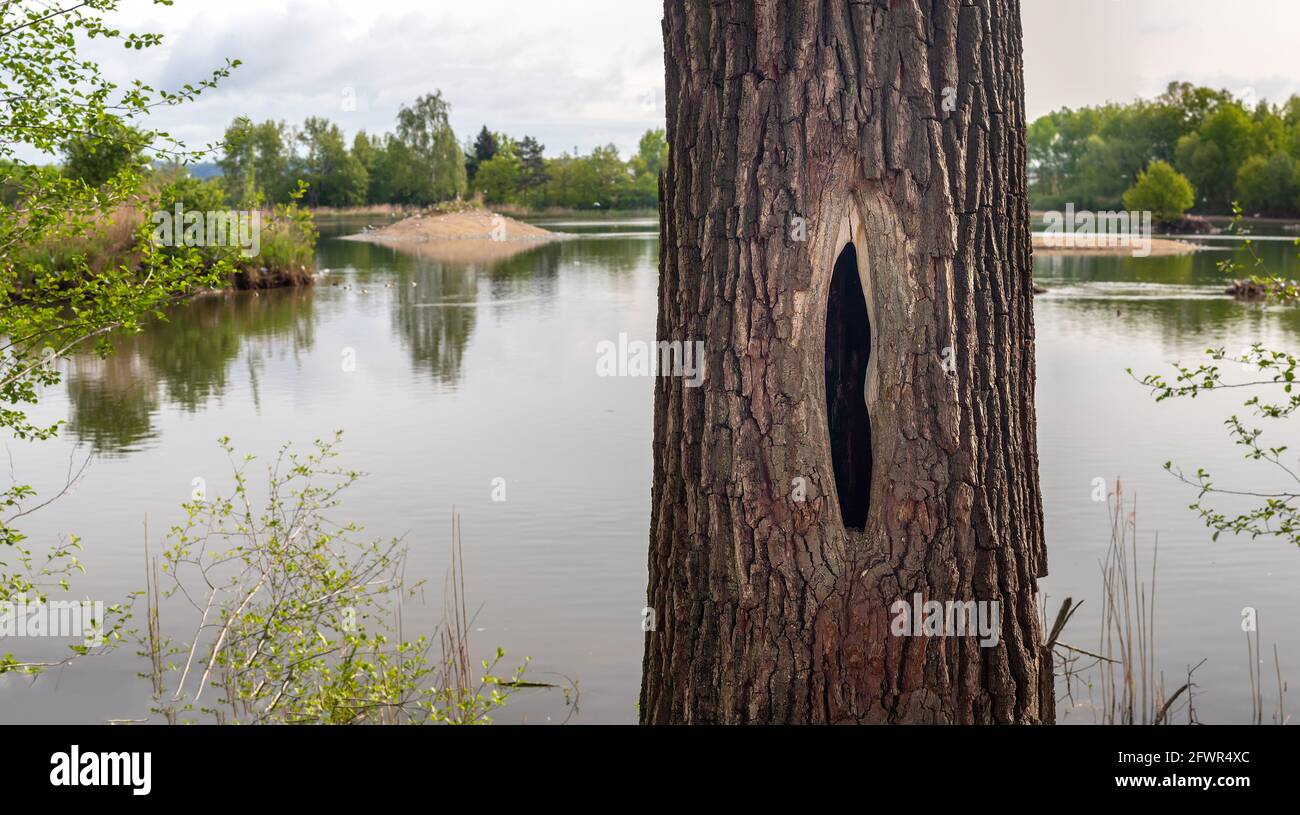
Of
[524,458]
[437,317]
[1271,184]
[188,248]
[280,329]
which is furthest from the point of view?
[1271,184]

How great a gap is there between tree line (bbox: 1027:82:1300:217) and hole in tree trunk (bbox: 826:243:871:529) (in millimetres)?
59084

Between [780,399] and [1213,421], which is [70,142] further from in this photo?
[1213,421]

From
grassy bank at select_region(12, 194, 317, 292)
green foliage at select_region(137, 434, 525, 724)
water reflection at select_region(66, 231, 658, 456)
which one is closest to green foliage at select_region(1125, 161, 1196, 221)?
water reflection at select_region(66, 231, 658, 456)

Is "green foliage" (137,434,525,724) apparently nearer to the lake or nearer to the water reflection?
the lake

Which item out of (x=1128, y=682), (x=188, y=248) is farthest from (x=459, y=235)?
(x=1128, y=682)

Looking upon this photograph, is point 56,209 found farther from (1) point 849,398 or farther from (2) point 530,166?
(2) point 530,166

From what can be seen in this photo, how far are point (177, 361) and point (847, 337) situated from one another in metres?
15.2

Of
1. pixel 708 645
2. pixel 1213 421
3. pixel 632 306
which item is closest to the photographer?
pixel 708 645

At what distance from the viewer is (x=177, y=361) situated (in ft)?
54.3

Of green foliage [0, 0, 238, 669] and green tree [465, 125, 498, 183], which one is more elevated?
green tree [465, 125, 498, 183]

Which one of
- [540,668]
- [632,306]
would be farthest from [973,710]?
[632,306]

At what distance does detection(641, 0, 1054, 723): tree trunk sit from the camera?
2.74 meters

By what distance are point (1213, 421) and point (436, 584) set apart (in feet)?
26.4
